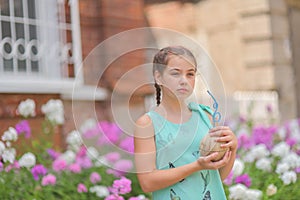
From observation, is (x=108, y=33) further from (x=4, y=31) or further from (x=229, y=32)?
(x=229, y=32)

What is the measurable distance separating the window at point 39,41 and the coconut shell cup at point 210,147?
11.1 feet

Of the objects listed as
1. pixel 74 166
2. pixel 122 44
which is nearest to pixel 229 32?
pixel 74 166

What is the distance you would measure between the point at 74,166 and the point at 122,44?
1.41m

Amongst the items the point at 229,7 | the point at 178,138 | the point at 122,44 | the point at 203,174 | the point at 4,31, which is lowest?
the point at 203,174

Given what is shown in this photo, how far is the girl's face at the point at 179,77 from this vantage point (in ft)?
5.54

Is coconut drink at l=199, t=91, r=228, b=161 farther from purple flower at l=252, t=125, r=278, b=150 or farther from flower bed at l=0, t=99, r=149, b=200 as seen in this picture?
purple flower at l=252, t=125, r=278, b=150

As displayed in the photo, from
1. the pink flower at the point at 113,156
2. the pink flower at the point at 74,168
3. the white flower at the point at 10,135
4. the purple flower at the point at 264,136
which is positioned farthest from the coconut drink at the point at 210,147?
the purple flower at the point at 264,136

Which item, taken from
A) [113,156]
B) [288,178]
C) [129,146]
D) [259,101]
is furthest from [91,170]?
[259,101]

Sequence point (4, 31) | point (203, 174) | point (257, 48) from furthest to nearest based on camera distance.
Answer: point (257, 48) → point (4, 31) → point (203, 174)

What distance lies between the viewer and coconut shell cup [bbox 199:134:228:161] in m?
1.68

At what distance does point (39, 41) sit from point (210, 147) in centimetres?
388

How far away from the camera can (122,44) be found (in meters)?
2.15

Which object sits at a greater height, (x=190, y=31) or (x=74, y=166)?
(x=190, y=31)

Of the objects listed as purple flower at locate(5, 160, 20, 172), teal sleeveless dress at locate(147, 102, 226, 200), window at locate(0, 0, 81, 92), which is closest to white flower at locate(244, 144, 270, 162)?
purple flower at locate(5, 160, 20, 172)
